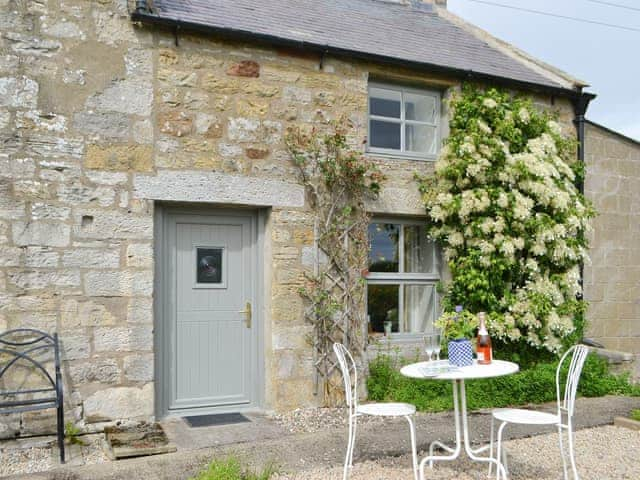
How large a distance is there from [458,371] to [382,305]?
2.94m

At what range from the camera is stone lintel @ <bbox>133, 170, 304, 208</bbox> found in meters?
5.73

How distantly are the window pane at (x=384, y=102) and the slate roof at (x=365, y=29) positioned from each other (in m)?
0.42

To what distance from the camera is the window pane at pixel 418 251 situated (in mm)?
7195

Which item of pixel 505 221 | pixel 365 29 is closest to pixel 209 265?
pixel 505 221

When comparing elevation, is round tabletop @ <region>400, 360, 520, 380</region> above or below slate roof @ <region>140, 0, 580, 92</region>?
below

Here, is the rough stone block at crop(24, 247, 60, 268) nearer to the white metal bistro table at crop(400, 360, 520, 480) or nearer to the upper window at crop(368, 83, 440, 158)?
the white metal bistro table at crop(400, 360, 520, 480)

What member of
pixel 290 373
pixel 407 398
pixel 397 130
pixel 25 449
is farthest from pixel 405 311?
pixel 25 449

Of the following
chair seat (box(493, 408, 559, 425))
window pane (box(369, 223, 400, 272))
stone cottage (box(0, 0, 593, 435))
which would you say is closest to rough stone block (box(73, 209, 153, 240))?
stone cottage (box(0, 0, 593, 435))

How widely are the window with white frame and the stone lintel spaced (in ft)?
3.89

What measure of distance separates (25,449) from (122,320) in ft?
4.15

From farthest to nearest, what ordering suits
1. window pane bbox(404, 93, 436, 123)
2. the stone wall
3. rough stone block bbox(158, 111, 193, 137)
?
the stone wall, window pane bbox(404, 93, 436, 123), rough stone block bbox(158, 111, 193, 137)

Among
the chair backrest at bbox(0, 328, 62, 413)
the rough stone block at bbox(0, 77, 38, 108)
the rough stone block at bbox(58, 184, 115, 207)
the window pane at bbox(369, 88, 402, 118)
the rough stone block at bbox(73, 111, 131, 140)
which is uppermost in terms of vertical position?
the window pane at bbox(369, 88, 402, 118)

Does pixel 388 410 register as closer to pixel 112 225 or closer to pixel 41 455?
pixel 41 455

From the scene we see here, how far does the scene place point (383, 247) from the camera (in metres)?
7.00
